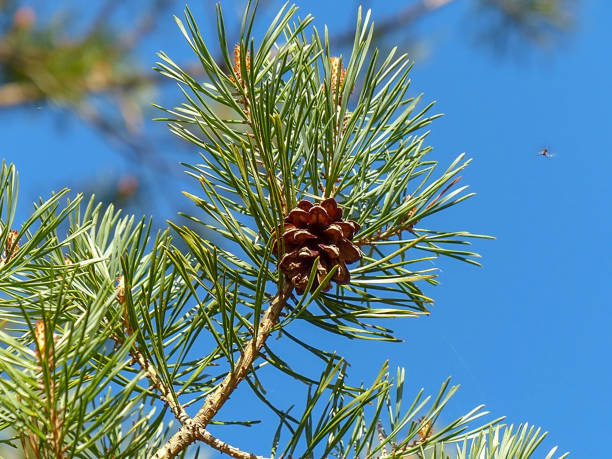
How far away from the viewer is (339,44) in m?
2.00

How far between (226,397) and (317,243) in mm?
161

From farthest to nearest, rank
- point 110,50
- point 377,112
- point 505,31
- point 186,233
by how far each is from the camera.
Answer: point 505,31 → point 110,50 → point 377,112 → point 186,233

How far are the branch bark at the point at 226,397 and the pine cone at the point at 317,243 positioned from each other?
27mm

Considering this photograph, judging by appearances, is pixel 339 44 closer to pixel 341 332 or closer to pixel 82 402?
pixel 341 332

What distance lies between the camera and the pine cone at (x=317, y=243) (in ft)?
2.08

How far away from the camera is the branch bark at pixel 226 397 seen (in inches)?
22.5

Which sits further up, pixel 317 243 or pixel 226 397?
pixel 317 243

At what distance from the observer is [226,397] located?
0.59m

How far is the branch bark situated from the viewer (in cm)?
57

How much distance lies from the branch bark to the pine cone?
0.03m

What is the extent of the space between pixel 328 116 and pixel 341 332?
22 cm

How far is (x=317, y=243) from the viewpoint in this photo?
642mm

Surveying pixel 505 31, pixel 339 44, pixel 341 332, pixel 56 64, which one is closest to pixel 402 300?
pixel 341 332

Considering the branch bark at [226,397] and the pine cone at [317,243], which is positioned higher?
the pine cone at [317,243]
